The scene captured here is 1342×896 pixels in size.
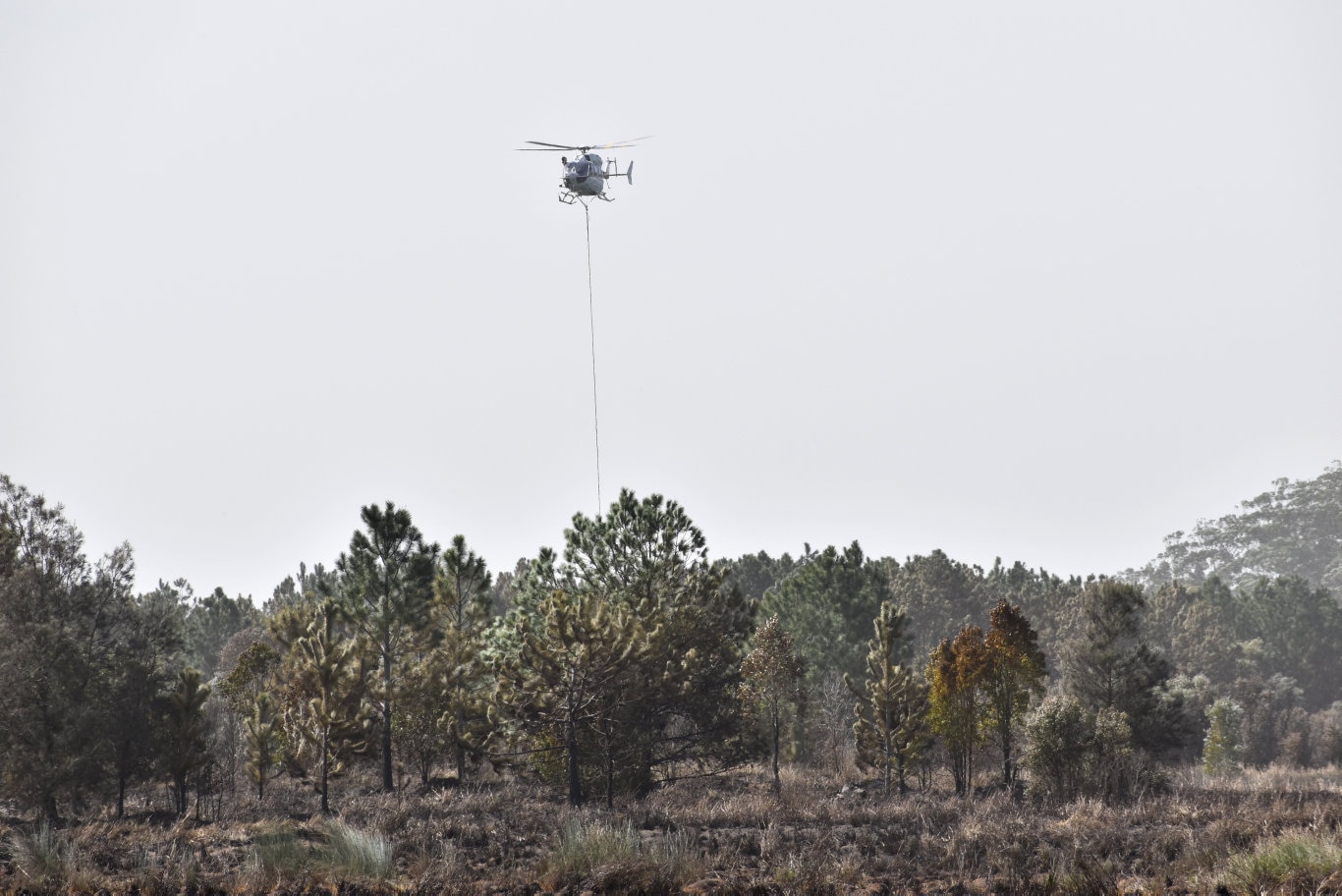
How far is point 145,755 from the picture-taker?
1567 inches

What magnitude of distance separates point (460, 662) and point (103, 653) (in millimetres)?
13263

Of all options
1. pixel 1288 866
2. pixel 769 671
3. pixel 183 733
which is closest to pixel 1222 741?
pixel 769 671

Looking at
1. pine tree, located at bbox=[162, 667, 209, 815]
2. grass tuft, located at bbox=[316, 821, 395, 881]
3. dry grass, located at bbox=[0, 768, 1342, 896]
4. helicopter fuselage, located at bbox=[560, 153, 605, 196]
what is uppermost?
helicopter fuselage, located at bbox=[560, 153, 605, 196]

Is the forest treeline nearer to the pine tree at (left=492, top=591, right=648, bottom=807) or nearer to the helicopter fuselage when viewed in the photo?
the pine tree at (left=492, top=591, right=648, bottom=807)

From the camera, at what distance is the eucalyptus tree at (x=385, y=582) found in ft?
139

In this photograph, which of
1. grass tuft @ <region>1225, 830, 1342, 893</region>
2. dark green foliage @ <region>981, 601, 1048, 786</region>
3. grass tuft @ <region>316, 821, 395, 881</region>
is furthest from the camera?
dark green foliage @ <region>981, 601, 1048, 786</region>

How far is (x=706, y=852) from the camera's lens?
80.3 ft

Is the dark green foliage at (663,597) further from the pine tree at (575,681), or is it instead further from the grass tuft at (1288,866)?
the grass tuft at (1288,866)

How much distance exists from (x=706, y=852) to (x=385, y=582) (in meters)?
21.7

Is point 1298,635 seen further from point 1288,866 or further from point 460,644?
point 1288,866

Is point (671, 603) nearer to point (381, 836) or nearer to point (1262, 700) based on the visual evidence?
point (381, 836)

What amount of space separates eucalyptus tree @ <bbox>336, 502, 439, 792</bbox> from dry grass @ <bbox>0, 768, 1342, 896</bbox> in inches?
418

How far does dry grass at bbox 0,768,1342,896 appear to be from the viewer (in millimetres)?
21234

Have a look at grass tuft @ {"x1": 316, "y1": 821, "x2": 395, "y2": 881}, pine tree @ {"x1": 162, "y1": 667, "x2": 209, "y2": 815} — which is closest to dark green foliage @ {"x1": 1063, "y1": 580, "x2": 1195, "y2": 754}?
grass tuft @ {"x1": 316, "y1": 821, "x2": 395, "y2": 881}
